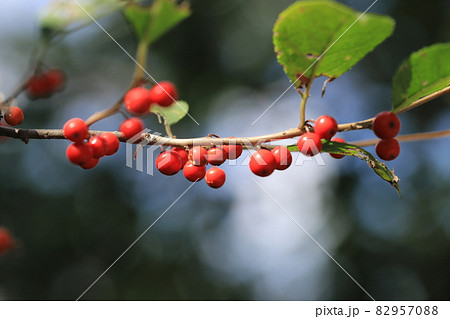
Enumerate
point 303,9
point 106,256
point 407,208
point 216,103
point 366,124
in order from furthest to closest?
point 106,256
point 407,208
point 216,103
point 366,124
point 303,9

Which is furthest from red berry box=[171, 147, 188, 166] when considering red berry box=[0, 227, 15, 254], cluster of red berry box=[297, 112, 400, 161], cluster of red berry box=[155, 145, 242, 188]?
red berry box=[0, 227, 15, 254]

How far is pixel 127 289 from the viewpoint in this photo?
21.2ft

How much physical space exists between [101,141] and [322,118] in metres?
0.58

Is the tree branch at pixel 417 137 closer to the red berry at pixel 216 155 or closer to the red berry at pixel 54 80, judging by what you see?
the red berry at pixel 216 155

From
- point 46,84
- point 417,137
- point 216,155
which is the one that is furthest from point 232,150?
point 46,84

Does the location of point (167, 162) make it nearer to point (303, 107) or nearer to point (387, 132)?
point (303, 107)

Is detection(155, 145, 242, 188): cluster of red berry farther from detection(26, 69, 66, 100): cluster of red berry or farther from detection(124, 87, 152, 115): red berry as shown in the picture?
detection(26, 69, 66, 100): cluster of red berry

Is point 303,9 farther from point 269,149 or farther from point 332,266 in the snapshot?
point 332,266

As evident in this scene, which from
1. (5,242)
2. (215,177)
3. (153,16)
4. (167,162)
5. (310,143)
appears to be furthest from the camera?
(5,242)

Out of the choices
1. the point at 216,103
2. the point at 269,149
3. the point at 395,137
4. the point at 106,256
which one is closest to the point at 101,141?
the point at 269,149

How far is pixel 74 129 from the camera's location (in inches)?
38.6

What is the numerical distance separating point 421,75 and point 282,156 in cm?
40

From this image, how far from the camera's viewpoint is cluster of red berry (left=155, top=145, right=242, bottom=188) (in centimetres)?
107

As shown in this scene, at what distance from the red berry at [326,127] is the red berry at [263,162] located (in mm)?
149
